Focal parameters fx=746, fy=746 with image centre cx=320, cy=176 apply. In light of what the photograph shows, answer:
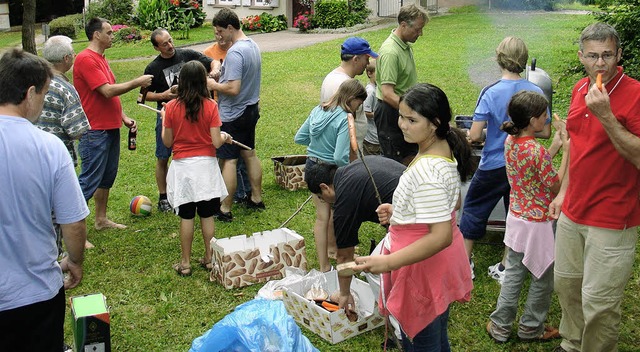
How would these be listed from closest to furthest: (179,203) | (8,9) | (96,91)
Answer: (179,203)
(96,91)
(8,9)

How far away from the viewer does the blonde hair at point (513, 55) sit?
5391 millimetres

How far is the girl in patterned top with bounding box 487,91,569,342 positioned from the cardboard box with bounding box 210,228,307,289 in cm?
173

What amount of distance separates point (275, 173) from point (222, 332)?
4324 mm

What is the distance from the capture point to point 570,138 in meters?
4.37

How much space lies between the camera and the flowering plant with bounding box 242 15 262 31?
83.5 ft

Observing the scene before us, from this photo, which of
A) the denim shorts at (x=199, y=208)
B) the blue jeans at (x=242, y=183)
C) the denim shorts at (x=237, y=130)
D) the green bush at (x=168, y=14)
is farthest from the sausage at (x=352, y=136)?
the green bush at (x=168, y=14)

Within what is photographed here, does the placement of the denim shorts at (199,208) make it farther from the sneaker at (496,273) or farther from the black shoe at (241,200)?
the sneaker at (496,273)

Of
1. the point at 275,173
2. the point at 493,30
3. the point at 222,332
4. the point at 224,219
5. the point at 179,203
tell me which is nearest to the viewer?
the point at 222,332

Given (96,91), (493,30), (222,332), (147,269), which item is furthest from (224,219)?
(493,30)

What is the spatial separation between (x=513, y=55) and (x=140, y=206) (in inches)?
161

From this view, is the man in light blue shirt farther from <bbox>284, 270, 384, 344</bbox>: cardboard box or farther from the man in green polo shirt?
the man in green polo shirt

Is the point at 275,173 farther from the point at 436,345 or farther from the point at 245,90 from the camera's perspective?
the point at 436,345

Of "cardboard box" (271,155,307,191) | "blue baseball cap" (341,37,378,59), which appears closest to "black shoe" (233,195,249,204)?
"cardboard box" (271,155,307,191)

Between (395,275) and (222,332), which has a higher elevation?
(395,275)
